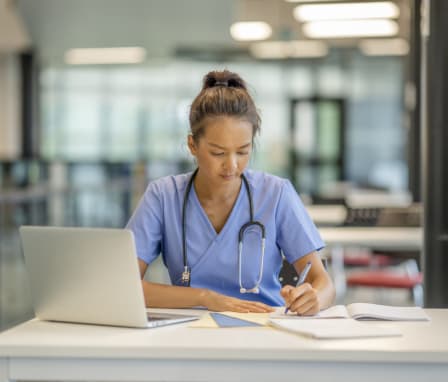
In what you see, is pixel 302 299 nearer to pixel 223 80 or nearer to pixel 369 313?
A: pixel 369 313

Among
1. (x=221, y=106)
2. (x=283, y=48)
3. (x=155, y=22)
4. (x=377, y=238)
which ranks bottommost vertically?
(x=377, y=238)

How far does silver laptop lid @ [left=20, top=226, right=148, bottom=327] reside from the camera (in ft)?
6.75

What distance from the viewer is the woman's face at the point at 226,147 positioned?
8.27ft

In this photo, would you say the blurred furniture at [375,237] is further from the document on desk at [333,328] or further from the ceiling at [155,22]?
the ceiling at [155,22]

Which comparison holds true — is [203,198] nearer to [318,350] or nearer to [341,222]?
[318,350]

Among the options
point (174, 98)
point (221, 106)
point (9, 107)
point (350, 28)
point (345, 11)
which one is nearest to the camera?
point (221, 106)

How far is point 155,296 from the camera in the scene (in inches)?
100.0

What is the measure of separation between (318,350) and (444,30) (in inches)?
75.1

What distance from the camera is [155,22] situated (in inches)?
372

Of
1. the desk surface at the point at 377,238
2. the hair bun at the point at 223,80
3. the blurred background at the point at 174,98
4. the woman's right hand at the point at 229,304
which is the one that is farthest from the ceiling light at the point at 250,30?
the woman's right hand at the point at 229,304

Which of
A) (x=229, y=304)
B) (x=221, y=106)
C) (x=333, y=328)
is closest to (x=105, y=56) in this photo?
(x=221, y=106)

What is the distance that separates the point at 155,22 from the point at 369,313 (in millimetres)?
7485

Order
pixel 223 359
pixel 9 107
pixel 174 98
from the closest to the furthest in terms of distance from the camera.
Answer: pixel 223 359
pixel 174 98
pixel 9 107

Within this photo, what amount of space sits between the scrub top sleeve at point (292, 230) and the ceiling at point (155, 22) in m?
5.98
